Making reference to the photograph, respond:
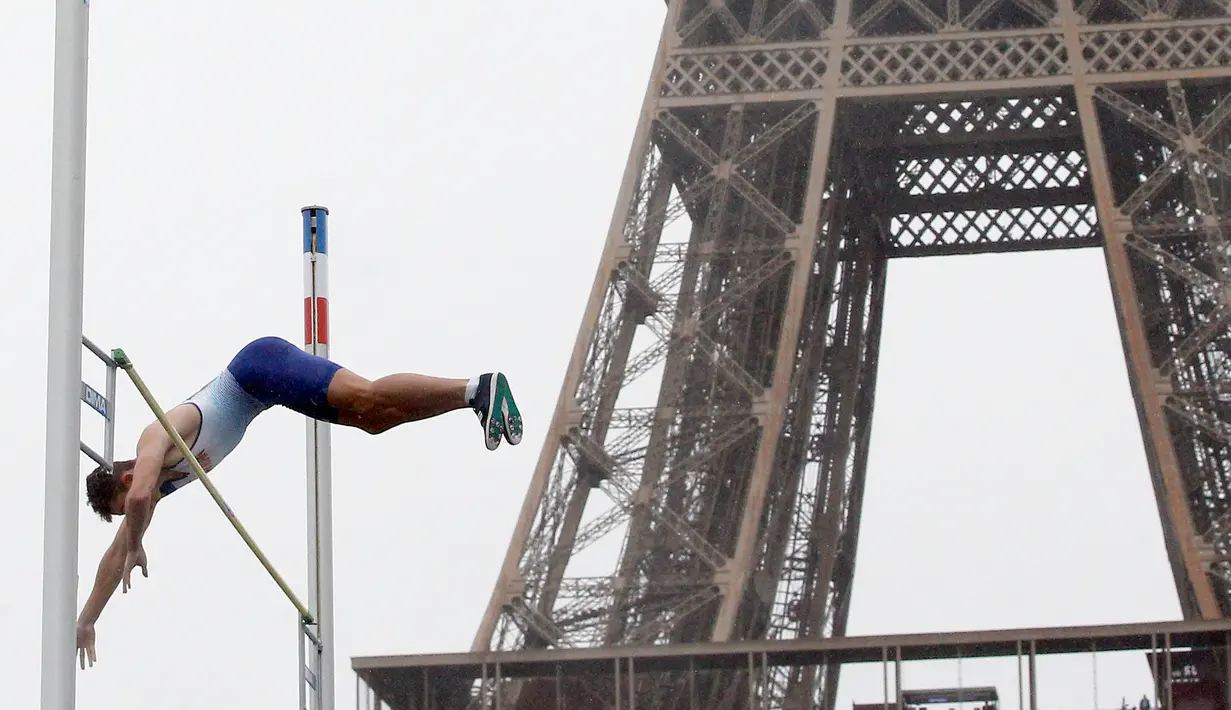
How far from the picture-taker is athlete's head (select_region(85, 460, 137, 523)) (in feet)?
27.0

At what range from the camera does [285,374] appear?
862 cm

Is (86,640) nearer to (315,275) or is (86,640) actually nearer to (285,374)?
(285,374)

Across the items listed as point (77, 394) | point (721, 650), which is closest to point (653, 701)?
point (721, 650)

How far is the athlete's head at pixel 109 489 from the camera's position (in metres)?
8.24

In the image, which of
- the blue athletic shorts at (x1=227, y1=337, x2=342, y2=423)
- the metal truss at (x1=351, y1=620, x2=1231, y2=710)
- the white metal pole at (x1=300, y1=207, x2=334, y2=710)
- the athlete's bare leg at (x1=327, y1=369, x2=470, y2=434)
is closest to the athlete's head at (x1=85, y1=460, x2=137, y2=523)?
the blue athletic shorts at (x1=227, y1=337, x2=342, y2=423)

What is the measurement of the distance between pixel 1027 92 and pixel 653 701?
318 inches

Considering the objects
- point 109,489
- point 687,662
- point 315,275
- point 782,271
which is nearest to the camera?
point 109,489

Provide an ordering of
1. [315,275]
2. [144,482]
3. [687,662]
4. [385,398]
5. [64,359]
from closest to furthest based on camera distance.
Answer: [64,359], [144,482], [385,398], [315,275], [687,662]

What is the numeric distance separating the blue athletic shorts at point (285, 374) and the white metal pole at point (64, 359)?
138 cm

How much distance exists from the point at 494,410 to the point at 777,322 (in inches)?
735

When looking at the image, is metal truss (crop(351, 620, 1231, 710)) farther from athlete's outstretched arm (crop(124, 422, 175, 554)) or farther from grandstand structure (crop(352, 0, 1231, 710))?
athlete's outstretched arm (crop(124, 422, 175, 554))

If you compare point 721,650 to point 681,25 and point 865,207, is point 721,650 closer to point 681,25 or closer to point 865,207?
point 681,25

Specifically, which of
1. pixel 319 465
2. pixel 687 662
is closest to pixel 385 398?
pixel 319 465

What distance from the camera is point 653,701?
24516mm
